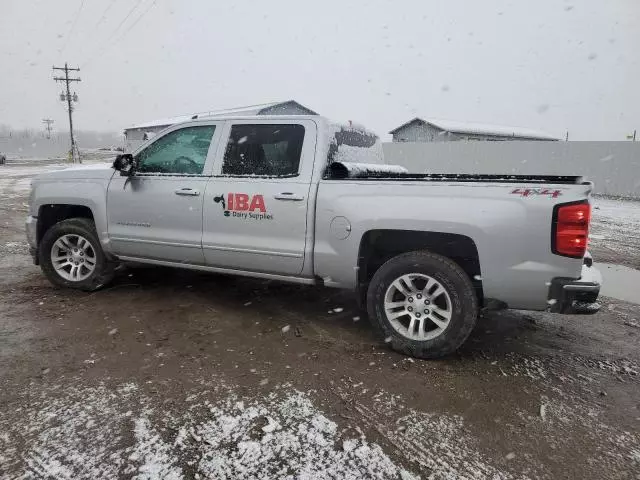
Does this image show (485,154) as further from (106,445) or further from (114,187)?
(106,445)

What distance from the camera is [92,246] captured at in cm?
483

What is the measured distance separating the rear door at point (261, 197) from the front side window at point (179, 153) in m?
0.22

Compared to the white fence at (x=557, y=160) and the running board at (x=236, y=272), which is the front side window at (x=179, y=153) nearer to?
the running board at (x=236, y=272)

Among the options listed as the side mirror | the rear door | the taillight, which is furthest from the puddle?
the side mirror

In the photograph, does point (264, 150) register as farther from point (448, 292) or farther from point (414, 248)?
point (448, 292)

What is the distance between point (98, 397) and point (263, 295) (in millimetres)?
2320

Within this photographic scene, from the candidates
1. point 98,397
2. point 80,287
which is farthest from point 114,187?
point 98,397

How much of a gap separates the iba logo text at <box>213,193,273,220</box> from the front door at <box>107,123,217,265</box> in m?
0.27

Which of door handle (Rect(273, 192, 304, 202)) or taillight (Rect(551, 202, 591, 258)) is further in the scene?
door handle (Rect(273, 192, 304, 202))

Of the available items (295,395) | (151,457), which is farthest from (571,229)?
(151,457)

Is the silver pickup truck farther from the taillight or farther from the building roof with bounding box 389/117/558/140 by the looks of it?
the building roof with bounding box 389/117/558/140

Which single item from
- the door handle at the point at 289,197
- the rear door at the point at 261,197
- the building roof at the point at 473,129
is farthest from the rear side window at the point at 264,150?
the building roof at the point at 473,129

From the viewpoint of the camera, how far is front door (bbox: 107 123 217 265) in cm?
432

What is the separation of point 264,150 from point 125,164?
146 cm
